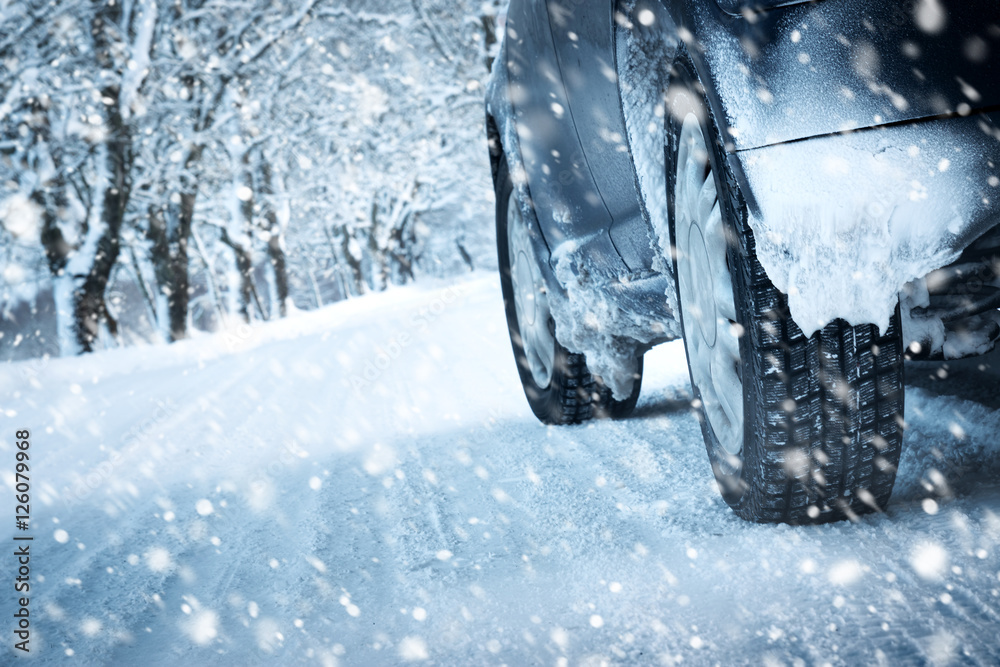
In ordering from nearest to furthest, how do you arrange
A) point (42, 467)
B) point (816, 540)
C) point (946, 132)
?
point (946, 132) → point (816, 540) → point (42, 467)

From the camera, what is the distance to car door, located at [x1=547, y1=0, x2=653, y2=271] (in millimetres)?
1771

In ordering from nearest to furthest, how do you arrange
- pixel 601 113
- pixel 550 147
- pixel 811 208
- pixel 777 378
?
1. pixel 811 208
2. pixel 777 378
3. pixel 601 113
4. pixel 550 147

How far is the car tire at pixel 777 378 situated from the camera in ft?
4.11

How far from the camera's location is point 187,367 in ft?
24.6

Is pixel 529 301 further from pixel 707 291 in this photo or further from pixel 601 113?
pixel 707 291

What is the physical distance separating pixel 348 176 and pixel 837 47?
82.8ft

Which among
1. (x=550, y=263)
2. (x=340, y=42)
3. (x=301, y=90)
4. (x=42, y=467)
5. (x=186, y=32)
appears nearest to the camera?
(x=550, y=263)

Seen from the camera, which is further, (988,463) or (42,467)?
(42,467)

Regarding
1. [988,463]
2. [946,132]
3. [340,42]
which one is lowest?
→ [988,463]

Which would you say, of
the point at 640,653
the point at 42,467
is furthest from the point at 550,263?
the point at 42,467

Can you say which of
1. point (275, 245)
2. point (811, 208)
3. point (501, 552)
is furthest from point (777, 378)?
point (275, 245)

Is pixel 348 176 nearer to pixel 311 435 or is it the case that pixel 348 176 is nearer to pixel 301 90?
pixel 301 90

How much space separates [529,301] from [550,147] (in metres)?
0.75

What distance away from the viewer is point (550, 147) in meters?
2.31
